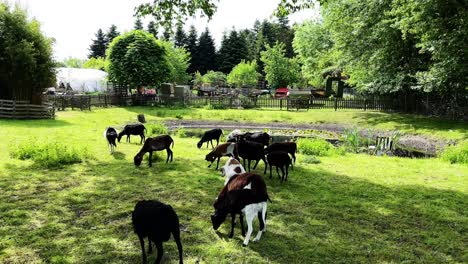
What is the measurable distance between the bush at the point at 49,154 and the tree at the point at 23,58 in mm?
13199

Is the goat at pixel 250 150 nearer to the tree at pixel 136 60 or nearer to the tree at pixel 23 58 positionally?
the tree at pixel 23 58

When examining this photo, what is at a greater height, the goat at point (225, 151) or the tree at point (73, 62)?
the tree at point (73, 62)

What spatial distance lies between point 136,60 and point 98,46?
213ft

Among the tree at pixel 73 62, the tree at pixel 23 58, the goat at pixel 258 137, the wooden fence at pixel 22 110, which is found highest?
the tree at pixel 73 62

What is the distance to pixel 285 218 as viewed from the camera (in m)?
7.21

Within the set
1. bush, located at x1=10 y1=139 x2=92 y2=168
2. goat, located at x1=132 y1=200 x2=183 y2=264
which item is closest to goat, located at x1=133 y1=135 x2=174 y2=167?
bush, located at x1=10 y1=139 x2=92 y2=168

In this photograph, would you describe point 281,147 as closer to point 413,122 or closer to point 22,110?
point 413,122

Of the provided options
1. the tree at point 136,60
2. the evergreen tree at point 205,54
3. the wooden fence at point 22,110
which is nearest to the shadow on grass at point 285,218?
the wooden fence at point 22,110

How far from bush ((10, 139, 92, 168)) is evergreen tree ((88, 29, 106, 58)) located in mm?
90087

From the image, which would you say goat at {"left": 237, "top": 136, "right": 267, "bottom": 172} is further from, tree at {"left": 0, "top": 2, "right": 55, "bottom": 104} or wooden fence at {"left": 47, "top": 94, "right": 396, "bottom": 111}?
wooden fence at {"left": 47, "top": 94, "right": 396, "bottom": 111}

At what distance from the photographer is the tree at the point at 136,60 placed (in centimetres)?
3831

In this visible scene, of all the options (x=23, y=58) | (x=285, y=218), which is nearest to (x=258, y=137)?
(x=285, y=218)

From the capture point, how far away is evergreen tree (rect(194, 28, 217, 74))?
8475 centimetres

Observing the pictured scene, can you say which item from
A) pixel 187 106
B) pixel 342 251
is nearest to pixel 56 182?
pixel 342 251
